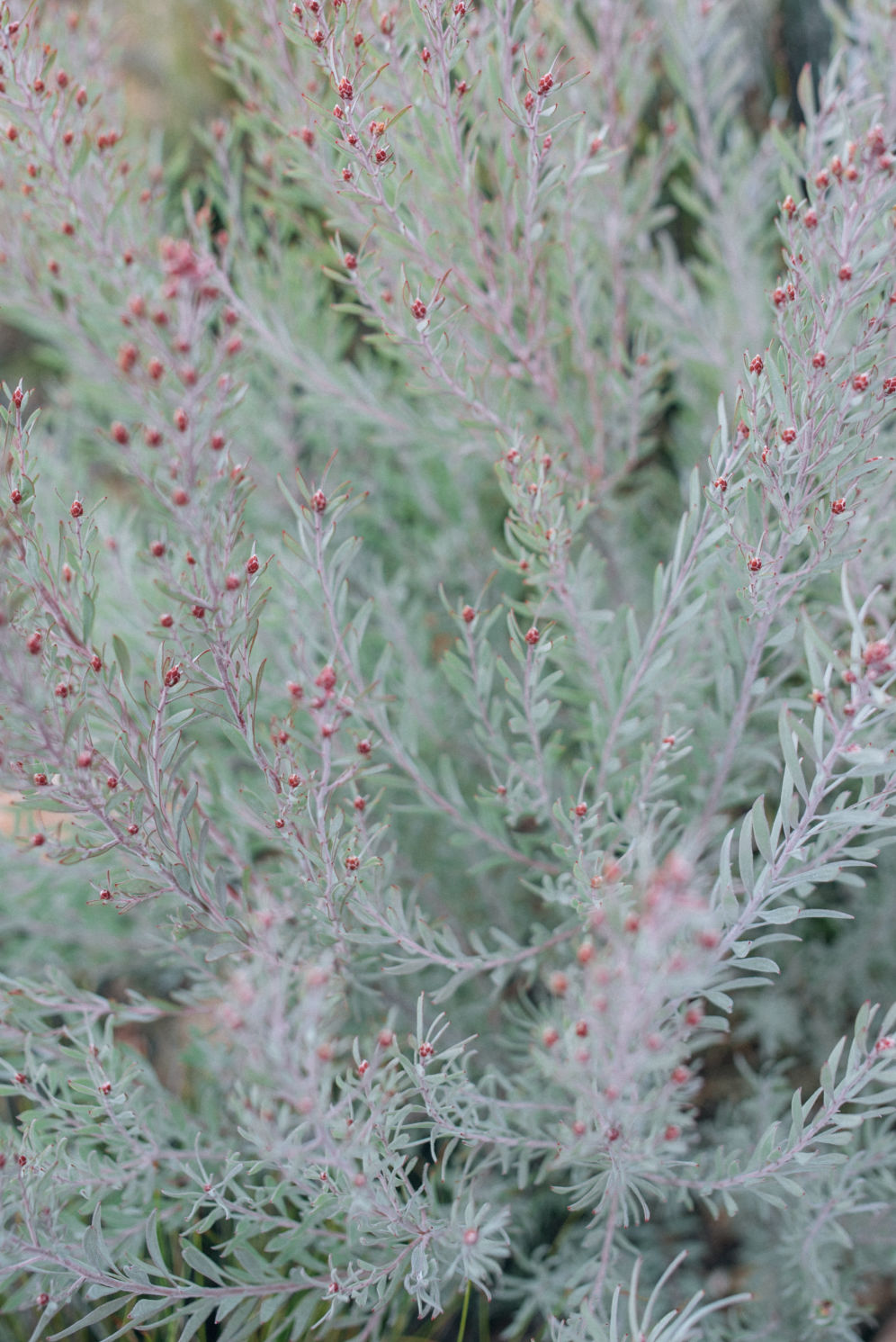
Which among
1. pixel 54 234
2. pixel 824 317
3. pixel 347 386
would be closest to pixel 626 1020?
pixel 824 317

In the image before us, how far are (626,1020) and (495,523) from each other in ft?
4.36

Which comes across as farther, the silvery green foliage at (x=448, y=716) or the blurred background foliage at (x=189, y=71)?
the blurred background foliage at (x=189, y=71)

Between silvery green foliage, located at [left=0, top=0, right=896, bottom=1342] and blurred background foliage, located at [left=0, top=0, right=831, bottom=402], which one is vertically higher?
blurred background foliage, located at [left=0, top=0, right=831, bottom=402]

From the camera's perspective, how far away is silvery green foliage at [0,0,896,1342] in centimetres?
86

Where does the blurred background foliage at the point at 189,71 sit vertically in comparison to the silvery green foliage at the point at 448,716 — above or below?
above

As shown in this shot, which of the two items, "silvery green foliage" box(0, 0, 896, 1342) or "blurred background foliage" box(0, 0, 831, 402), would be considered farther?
"blurred background foliage" box(0, 0, 831, 402)

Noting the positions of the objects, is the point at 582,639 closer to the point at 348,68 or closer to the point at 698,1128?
the point at 348,68

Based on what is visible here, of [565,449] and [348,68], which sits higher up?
[348,68]

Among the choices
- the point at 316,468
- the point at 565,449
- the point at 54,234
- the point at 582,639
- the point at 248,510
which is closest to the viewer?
→ the point at 582,639

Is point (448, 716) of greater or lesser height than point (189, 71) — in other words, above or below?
below

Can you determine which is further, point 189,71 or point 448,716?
point 189,71

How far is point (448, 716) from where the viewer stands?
5.10 feet

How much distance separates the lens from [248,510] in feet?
5.69

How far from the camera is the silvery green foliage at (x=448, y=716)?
0.86m
